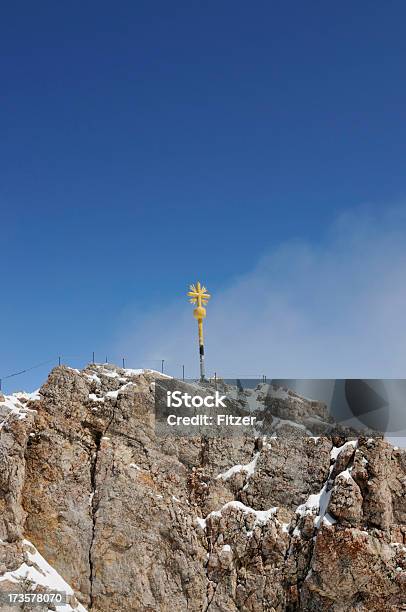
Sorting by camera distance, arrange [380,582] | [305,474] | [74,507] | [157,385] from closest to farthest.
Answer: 1. [380,582]
2. [74,507]
3. [305,474]
4. [157,385]

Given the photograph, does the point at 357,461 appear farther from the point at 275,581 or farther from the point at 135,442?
the point at 135,442

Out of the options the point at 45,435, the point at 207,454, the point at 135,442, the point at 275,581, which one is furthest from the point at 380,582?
the point at 45,435

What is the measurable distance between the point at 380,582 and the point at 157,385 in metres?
23.8

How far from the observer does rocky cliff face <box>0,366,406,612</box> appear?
44.1 meters

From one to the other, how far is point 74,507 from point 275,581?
16282mm

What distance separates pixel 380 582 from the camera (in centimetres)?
4347

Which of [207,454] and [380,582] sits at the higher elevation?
[207,454]

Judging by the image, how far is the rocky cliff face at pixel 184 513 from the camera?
1736 inches

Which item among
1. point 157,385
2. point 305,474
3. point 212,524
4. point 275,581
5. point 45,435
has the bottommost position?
point 275,581

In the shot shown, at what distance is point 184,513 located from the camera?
47969 mm

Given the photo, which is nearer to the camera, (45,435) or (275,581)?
(275,581)

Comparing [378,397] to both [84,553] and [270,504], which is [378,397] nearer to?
[270,504]

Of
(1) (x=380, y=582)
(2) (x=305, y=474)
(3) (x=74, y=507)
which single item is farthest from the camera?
(2) (x=305, y=474)

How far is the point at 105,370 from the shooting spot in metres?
55.0
